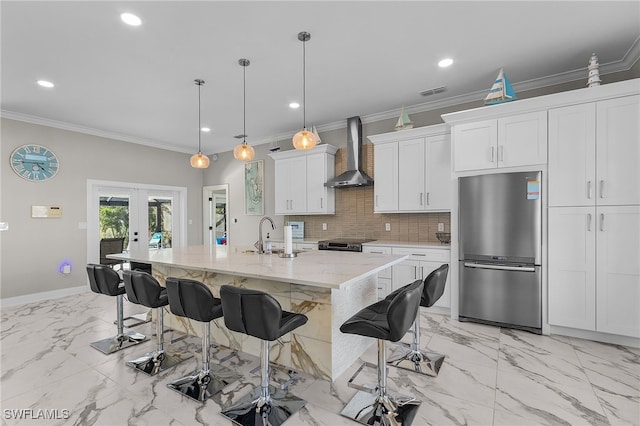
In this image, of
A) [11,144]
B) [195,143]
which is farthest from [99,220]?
[195,143]

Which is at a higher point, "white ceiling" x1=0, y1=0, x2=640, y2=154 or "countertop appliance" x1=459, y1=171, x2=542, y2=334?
"white ceiling" x1=0, y1=0, x2=640, y2=154

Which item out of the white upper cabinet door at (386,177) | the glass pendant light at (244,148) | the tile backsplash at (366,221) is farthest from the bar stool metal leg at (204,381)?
the tile backsplash at (366,221)

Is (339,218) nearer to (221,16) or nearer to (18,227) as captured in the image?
(221,16)

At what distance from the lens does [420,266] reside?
4023 millimetres

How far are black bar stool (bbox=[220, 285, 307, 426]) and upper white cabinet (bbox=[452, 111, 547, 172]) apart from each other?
284 centimetres

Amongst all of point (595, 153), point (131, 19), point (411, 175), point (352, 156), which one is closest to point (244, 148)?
point (131, 19)

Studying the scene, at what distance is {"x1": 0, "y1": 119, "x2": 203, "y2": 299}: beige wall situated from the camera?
15.1ft

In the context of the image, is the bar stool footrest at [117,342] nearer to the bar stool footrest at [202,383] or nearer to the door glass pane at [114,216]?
the bar stool footrest at [202,383]

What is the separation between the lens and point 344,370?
253 centimetres

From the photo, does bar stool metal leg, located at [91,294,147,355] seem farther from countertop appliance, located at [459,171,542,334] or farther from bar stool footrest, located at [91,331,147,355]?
countertop appliance, located at [459,171,542,334]

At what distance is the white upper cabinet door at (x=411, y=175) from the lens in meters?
4.27

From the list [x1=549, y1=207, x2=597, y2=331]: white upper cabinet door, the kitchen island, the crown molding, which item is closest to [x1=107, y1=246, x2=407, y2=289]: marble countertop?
the kitchen island

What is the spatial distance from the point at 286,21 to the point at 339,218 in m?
3.33

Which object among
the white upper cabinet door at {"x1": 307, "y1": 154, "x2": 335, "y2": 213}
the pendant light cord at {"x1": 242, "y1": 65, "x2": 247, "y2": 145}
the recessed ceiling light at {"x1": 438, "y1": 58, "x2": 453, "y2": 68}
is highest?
the recessed ceiling light at {"x1": 438, "y1": 58, "x2": 453, "y2": 68}
